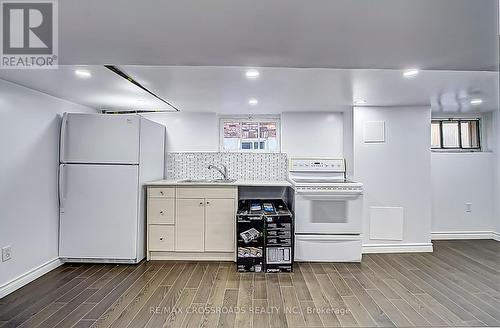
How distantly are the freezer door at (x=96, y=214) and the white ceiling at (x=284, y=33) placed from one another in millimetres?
1585

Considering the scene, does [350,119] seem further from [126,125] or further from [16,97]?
[16,97]

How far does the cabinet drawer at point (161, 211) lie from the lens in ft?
10.6

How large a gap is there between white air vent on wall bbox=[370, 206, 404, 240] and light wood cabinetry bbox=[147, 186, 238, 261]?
→ 1863mm

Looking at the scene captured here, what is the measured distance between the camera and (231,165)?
4.04 metres

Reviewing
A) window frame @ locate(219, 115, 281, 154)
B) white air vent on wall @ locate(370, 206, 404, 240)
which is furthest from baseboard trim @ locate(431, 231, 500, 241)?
window frame @ locate(219, 115, 281, 154)

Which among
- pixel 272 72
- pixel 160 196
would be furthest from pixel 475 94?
pixel 160 196

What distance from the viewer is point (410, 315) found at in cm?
209

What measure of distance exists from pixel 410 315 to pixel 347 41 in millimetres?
2057

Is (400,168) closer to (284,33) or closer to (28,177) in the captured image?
(284,33)

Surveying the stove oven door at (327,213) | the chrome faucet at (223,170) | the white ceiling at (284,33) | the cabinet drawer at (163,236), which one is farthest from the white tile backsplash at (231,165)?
the white ceiling at (284,33)

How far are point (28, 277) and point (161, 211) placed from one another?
1368 millimetres

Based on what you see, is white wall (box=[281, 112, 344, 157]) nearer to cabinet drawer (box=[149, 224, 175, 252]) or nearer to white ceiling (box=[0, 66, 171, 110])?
white ceiling (box=[0, 66, 171, 110])

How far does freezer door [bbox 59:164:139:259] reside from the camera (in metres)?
3.05

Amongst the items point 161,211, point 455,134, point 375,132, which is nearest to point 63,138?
point 161,211
